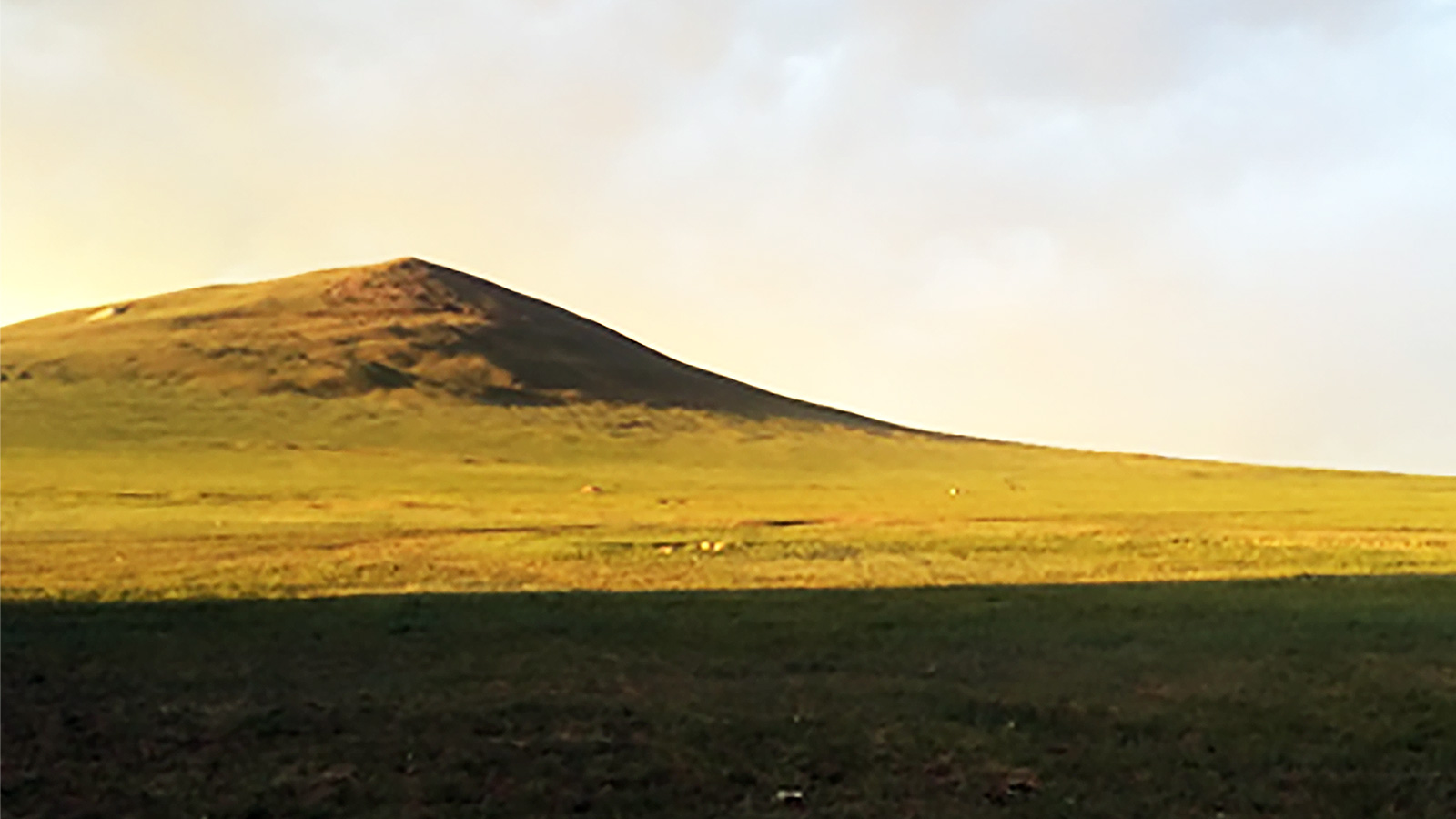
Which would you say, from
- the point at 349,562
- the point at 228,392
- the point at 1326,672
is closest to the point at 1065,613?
the point at 1326,672

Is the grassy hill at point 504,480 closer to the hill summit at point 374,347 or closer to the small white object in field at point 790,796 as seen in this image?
the hill summit at point 374,347

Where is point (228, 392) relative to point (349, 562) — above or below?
above

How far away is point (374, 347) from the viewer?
118625mm

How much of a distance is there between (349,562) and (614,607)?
9.63 m

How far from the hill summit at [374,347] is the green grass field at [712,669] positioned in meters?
62.5

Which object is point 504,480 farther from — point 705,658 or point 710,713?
point 710,713

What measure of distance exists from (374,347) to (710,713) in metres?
110

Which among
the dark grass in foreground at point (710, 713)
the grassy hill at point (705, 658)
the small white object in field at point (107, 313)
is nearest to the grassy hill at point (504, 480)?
the grassy hill at point (705, 658)

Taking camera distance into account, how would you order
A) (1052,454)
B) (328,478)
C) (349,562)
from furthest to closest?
(1052,454) < (328,478) < (349,562)

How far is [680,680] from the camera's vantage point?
604 inches

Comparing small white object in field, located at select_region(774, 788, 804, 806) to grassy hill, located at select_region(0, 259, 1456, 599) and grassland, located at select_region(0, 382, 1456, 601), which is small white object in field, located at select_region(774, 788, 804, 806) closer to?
grassy hill, located at select_region(0, 259, 1456, 599)

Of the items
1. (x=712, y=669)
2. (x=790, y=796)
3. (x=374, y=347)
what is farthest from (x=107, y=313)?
(x=790, y=796)

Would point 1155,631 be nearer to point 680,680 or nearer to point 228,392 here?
point 680,680

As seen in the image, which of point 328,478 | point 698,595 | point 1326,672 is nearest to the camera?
point 1326,672
